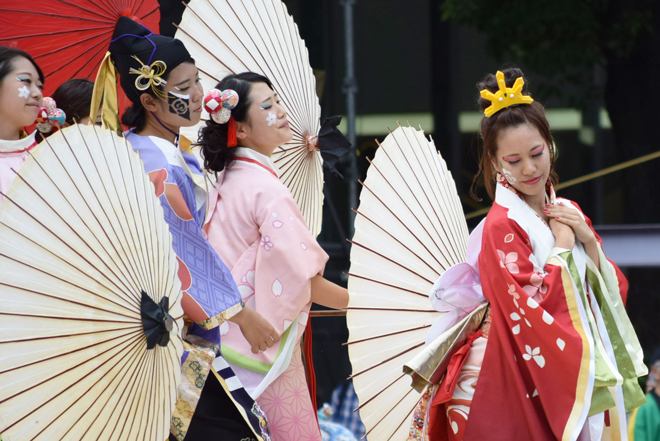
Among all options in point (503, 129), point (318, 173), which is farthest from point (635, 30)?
point (503, 129)

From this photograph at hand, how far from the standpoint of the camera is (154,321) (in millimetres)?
2076

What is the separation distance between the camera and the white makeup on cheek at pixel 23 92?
274 centimetres

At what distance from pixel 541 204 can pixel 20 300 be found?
164 centimetres

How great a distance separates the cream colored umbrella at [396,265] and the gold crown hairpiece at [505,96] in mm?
497

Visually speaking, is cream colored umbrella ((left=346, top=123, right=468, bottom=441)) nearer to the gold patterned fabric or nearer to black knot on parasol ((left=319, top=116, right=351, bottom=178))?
black knot on parasol ((left=319, top=116, right=351, bottom=178))

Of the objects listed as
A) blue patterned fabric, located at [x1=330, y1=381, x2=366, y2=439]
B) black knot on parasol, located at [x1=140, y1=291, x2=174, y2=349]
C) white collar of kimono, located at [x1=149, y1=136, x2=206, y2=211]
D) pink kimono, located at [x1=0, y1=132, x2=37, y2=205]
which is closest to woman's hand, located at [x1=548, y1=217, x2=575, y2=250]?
white collar of kimono, located at [x1=149, y1=136, x2=206, y2=211]

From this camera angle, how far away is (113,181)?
6.63ft

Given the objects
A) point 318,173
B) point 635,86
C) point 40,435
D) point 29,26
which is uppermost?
point 635,86

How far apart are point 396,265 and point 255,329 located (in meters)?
0.67

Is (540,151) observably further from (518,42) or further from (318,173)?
(518,42)

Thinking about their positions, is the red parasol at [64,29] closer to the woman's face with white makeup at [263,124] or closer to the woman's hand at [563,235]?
the woman's face with white makeup at [263,124]

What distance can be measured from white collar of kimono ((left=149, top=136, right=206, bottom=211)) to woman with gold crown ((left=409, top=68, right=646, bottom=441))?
904 millimetres

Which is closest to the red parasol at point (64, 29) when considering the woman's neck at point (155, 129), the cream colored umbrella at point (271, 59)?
the cream colored umbrella at point (271, 59)

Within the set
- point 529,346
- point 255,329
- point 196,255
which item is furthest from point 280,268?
point 529,346
